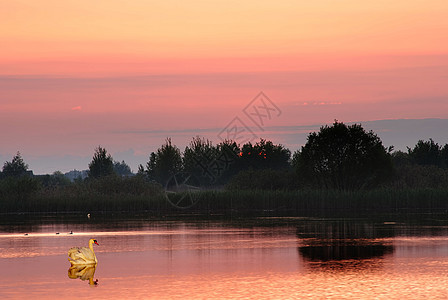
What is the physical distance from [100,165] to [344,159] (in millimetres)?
50805

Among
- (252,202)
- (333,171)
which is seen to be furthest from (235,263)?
(333,171)

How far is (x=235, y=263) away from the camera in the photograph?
2967 centimetres

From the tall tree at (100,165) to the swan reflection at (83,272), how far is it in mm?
97746

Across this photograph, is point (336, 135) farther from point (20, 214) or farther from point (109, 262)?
point (109, 262)

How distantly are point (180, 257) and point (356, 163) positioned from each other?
63.2 metres

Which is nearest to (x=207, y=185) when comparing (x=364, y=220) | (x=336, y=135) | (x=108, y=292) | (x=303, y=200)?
(x=336, y=135)

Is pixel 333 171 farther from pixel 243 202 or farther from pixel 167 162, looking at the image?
pixel 167 162

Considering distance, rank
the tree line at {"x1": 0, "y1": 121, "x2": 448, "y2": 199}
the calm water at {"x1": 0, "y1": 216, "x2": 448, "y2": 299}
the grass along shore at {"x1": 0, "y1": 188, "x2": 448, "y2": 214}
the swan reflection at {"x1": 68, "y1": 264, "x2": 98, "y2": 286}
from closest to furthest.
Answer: the calm water at {"x1": 0, "y1": 216, "x2": 448, "y2": 299}
the swan reflection at {"x1": 68, "y1": 264, "x2": 98, "y2": 286}
the grass along shore at {"x1": 0, "y1": 188, "x2": 448, "y2": 214}
the tree line at {"x1": 0, "y1": 121, "x2": 448, "y2": 199}

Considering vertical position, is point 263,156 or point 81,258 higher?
point 263,156

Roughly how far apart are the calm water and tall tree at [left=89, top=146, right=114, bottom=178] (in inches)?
3002

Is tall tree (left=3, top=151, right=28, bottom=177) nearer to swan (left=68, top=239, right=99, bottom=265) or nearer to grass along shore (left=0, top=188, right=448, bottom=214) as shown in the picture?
grass along shore (left=0, top=188, right=448, bottom=214)

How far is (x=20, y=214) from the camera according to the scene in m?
76.2

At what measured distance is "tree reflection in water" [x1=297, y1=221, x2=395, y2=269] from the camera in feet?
96.9

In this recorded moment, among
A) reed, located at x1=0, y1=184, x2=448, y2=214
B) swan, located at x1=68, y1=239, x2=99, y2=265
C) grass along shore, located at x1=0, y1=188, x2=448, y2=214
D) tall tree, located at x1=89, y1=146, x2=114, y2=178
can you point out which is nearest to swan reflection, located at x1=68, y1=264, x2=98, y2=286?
swan, located at x1=68, y1=239, x2=99, y2=265
